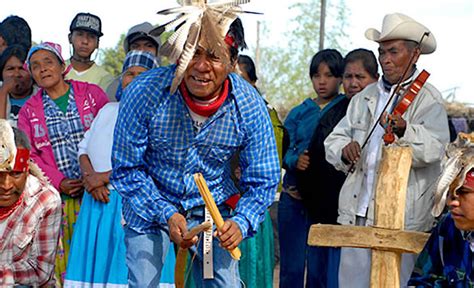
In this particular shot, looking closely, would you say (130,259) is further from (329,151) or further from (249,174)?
(329,151)

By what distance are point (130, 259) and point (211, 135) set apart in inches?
31.2

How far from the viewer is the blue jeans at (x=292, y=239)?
7.53m

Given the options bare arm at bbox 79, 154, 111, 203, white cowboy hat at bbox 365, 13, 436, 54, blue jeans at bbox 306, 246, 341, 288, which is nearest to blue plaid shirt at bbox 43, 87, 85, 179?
bare arm at bbox 79, 154, 111, 203

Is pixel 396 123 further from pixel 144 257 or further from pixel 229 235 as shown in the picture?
pixel 144 257

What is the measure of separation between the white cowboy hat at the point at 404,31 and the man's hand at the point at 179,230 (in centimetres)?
208

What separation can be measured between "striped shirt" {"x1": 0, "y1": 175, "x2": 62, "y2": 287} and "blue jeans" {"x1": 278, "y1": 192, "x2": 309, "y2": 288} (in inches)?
99.8

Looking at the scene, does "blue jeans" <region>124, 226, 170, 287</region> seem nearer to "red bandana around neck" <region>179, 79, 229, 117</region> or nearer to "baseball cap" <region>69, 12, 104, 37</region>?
"red bandana around neck" <region>179, 79, 229, 117</region>

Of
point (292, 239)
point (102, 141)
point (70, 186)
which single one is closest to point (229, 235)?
point (102, 141)

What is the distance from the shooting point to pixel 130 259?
16.3 ft

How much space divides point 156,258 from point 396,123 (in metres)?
1.69

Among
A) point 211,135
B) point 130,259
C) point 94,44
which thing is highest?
point 94,44

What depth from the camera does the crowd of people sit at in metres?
4.85

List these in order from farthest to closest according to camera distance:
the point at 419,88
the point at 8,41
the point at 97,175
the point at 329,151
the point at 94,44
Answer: the point at 8,41, the point at 94,44, the point at 97,175, the point at 329,151, the point at 419,88

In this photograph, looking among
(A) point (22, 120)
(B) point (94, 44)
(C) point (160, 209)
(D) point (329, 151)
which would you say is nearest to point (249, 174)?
(C) point (160, 209)
